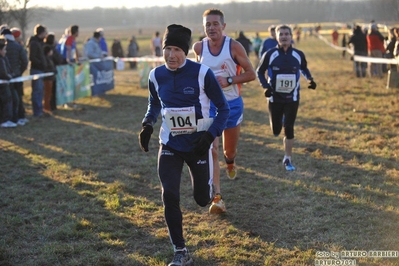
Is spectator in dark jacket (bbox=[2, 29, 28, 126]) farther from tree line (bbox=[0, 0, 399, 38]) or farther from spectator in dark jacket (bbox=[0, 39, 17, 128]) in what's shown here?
tree line (bbox=[0, 0, 399, 38])

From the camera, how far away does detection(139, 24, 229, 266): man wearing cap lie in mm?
4352

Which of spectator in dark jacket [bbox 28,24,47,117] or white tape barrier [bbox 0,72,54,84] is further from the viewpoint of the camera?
spectator in dark jacket [bbox 28,24,47,117]

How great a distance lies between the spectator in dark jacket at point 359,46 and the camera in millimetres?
21109

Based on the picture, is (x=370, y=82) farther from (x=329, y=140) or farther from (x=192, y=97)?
(x=192, y=97)

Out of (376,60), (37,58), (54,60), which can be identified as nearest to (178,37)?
(37,58)

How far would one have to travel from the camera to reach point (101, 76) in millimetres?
17250

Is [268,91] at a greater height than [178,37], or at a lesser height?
lesser

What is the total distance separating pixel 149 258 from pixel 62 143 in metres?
6.08

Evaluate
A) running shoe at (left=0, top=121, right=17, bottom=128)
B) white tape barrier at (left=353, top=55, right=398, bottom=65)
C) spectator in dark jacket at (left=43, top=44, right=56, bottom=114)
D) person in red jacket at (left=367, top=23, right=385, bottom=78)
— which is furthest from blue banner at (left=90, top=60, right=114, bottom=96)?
person in red jacket at (left=367, top=23, right=385, bottom=78)

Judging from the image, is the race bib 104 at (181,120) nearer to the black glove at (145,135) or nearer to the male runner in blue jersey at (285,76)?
the black glove at (145,135)

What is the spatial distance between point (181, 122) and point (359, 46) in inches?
736

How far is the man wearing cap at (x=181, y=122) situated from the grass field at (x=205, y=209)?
56 cm

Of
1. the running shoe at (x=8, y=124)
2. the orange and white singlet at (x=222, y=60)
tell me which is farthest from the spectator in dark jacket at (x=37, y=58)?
the orange and white singlet at (x=222, y=60)

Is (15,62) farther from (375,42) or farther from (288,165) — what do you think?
(375,42)
